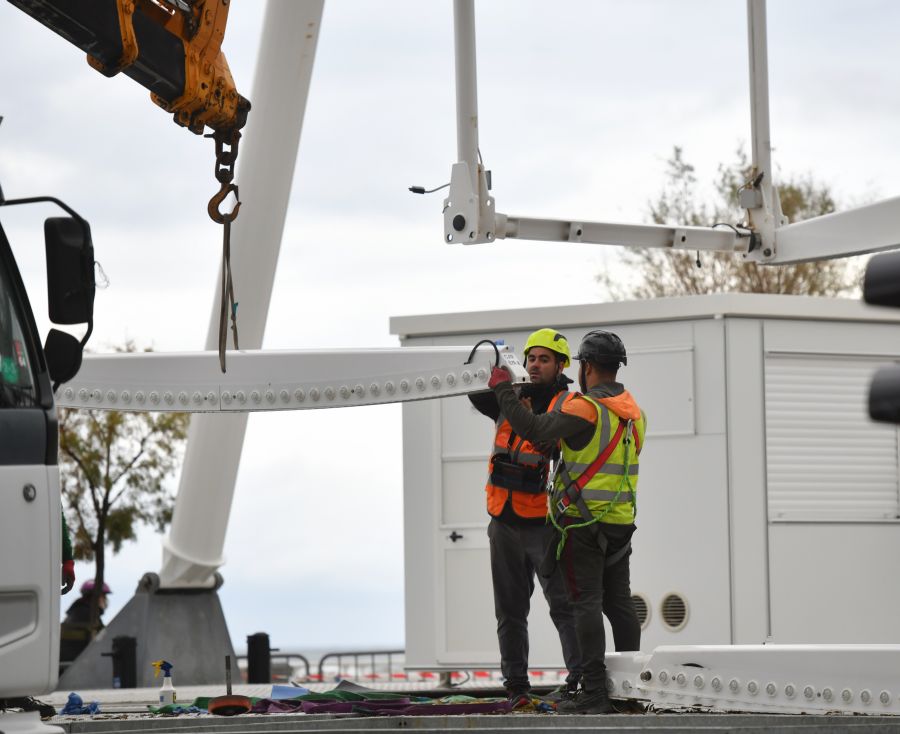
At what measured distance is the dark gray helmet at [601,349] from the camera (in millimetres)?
9047

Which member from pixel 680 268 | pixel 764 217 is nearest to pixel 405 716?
pixel 764 217

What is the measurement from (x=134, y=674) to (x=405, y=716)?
8.15m

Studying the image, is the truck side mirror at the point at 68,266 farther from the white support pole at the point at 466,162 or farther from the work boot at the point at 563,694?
the white support pole at the point at 466,162

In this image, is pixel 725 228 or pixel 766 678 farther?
pixel 725 228

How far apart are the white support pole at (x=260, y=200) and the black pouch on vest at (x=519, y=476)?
6.30 m

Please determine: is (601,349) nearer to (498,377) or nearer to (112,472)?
(498,377)

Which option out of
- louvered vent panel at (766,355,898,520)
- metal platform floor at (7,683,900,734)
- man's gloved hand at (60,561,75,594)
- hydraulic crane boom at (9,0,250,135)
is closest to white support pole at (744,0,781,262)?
louvered vent panel at (766,355,898,520)

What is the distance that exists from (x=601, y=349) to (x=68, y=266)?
3.34 meters

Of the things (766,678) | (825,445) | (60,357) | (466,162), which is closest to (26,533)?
(60,357)

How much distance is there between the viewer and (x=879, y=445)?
1355 centimetres

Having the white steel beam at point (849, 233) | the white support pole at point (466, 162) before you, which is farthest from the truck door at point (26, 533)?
the white steel beam at point (849, 233)

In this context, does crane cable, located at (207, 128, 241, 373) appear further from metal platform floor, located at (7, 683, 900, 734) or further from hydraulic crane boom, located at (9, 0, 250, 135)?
metal platform floor, located at (7, 683, 900, 734)

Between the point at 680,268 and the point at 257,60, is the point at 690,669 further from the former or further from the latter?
the point at 680,268

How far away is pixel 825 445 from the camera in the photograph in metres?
13.4
